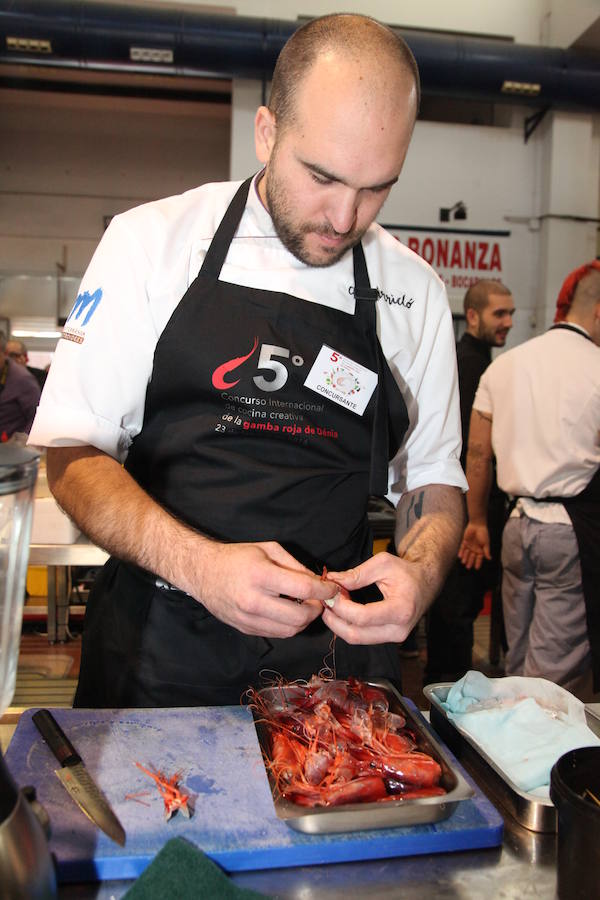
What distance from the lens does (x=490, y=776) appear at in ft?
3.60

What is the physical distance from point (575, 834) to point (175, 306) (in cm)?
113

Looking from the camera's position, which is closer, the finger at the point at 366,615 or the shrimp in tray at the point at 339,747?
the shrimp in tray at the point at 339,747

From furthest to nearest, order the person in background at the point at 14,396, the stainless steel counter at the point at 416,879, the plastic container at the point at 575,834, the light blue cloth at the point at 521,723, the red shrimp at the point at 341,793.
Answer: the person in background at the point at 14,396, the light blue cloth at the point at 521,723, the red shrimp at the point at 341,793, the stainless steel counter at the point at 416,879, the plastic container at the point at 575,834

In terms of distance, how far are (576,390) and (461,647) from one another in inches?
58.8

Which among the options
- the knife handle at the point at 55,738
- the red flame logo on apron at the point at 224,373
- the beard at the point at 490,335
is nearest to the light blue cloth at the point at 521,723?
the knife handle at the point at 55,738

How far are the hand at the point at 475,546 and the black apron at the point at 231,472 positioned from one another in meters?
2.25

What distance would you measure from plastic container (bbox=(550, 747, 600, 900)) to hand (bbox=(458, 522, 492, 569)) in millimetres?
2866

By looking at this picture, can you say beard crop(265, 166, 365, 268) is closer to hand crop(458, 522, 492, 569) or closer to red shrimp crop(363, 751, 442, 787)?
red shrimp crop(363, 751, 442, 787)

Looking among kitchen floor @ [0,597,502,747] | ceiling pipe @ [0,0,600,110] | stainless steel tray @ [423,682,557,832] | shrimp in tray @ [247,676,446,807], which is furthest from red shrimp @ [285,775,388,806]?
ceiling pipe @ [0,0,600,110]

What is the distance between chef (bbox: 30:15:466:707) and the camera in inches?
52.6

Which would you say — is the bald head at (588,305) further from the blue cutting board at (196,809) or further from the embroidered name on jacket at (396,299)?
the blue cutting board at (196,809)

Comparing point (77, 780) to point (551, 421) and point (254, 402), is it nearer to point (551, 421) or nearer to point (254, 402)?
point (254, 402)

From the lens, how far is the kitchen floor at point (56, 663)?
3.75m

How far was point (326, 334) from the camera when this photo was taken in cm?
157
